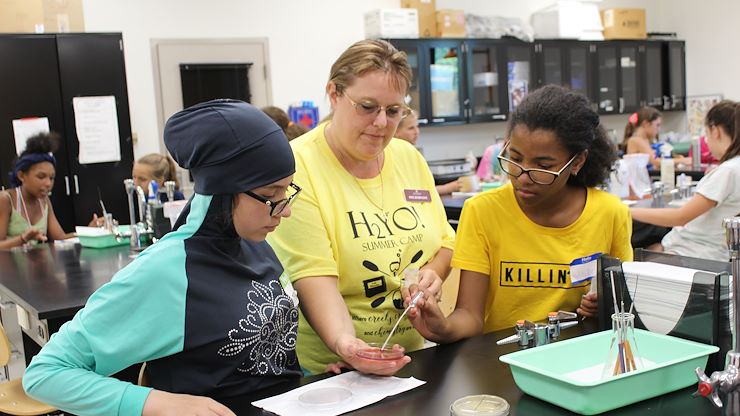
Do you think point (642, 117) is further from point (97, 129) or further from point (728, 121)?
point (97, 129)

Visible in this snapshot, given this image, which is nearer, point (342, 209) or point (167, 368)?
point (167, 368)

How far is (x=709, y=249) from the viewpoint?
354 cm

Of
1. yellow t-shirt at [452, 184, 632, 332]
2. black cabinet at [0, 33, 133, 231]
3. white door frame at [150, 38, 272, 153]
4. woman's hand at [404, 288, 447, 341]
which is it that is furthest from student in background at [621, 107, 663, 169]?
woman's hand at [404, 288, 447, 341]

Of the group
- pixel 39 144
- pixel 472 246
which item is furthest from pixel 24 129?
pixel 472 246

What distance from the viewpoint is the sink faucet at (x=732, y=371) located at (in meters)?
1.18

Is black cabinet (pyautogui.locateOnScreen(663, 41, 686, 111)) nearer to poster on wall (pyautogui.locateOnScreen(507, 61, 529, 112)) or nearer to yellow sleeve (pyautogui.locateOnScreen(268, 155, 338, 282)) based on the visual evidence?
poster on wall (pyautogui.locateOnScreen(507, 61, 529, 112))

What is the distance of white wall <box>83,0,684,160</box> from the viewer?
5867 mm

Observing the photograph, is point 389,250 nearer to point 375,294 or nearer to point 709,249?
point 375,294

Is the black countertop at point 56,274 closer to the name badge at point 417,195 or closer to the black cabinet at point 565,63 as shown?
the name badge at point 417,195

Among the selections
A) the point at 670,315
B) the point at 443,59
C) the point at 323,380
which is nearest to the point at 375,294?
the point at 323,380

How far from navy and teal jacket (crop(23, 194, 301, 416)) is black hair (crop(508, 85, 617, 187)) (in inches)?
29.4

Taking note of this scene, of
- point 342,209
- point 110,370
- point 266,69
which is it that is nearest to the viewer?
point 110,370

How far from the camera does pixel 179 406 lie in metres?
1.24

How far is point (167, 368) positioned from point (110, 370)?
115mm
